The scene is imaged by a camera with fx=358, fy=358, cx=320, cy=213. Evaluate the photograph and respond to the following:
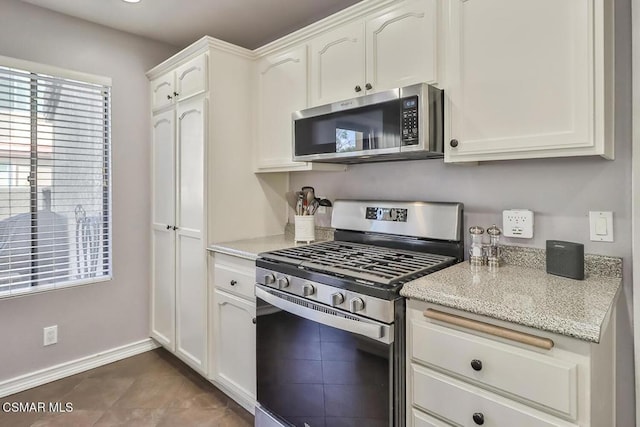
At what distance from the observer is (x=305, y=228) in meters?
2.18

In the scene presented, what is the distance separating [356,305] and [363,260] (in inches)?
13.0

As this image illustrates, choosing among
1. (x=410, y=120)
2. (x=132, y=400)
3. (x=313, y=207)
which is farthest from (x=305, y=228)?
(x=132, y=400)

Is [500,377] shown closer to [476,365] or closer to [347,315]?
[476,365]

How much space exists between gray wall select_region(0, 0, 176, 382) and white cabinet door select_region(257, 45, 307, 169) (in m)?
1.08

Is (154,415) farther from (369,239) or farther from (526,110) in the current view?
(526,110)

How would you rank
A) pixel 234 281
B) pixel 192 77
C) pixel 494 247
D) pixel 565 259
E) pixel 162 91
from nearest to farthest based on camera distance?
1. pixel 565 259
2. pixel 494 247
3. pixel 234 281
4. pixel 192 77
5. pixel 162 91

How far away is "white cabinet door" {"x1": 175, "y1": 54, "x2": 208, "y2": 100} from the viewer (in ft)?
7.14

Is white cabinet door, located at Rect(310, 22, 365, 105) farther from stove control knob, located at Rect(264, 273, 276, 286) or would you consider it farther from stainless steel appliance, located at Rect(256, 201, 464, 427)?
stove control knob, located at Rect(264, 273, 276, 286)

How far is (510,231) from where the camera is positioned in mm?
1550

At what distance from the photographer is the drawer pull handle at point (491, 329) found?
0.94 meters

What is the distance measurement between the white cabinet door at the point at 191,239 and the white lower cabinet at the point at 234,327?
9 centimetres
